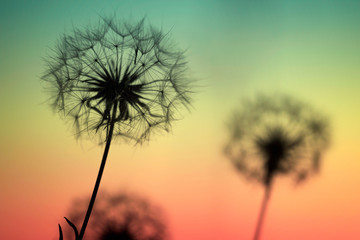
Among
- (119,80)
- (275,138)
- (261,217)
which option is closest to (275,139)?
(275,138)

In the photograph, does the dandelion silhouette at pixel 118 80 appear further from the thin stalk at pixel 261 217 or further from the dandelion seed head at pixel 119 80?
the thin stalk at pixel 261 217

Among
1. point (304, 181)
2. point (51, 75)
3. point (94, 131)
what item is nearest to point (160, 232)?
point (94, 131)

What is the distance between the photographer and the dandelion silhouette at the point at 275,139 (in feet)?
11.8

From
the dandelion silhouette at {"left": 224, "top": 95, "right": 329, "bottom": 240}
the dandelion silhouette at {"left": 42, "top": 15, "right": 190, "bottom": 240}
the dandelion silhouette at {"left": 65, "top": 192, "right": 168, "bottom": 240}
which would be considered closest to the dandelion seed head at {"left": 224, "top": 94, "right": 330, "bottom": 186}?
the dandelion silhouette at {"left": 224, "top": 95, "right": 329, "bottom": 240}

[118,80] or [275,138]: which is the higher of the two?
[275,138]

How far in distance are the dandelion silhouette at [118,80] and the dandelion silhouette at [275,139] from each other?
0.56 meters

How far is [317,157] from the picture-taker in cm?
360

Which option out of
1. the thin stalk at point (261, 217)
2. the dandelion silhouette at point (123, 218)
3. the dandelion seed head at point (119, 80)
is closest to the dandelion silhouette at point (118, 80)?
the dandelion seed head at point (119, 80)

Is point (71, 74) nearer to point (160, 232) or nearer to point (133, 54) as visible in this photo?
point (133, 54)

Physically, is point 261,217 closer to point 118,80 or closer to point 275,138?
point 275,138

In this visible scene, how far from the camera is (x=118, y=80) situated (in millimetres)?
3318

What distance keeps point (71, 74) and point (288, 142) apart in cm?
186

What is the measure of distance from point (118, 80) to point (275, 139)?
1398 mm

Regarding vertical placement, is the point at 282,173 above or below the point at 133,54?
below
